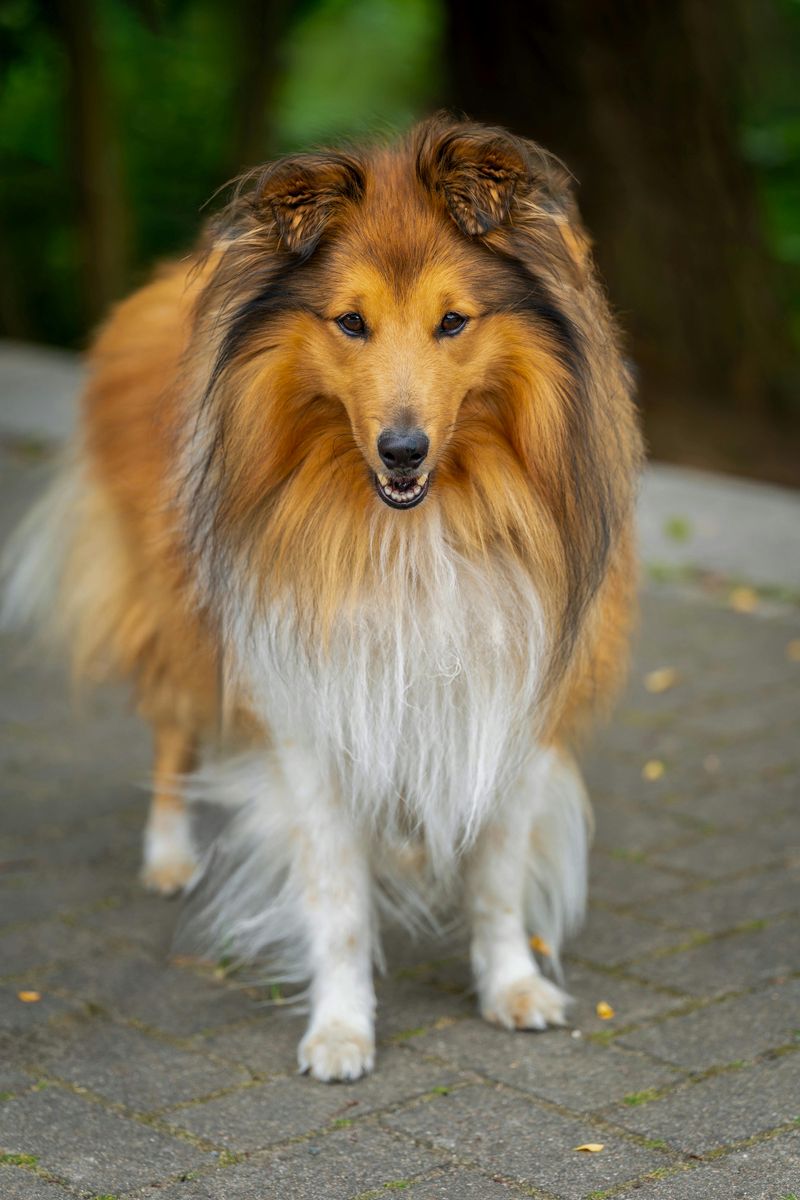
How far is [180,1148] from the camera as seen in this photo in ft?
9.58

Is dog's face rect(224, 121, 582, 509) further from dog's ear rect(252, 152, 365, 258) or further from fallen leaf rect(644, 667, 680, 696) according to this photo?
fallen leaf rect(644, 667, 680, 696)

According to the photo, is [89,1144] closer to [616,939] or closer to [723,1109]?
[723,1109]

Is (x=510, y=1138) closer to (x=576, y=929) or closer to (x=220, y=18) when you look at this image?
(x=576, y=929)

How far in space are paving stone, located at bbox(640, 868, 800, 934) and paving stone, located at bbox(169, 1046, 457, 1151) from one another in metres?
0.87

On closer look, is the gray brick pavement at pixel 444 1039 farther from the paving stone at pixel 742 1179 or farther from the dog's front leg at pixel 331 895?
the dog's front leg at pixel 331 895

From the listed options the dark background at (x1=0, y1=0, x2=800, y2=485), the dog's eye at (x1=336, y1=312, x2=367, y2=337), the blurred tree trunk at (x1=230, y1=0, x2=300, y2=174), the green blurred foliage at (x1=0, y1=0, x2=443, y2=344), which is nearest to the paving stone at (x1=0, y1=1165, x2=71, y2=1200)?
the dog's eye at (x1=336, y1=312, x2=367, y2=337)

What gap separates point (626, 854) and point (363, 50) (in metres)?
13.9

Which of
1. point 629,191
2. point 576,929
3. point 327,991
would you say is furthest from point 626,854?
point 629,191

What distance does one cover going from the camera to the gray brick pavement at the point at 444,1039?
9.27 ft

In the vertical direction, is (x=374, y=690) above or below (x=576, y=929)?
above

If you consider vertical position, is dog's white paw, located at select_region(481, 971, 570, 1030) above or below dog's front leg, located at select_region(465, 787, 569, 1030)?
below

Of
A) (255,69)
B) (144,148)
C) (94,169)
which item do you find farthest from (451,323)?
(144,148)

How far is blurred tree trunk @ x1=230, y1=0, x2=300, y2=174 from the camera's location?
37.4 ft

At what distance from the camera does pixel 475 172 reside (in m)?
3.01
